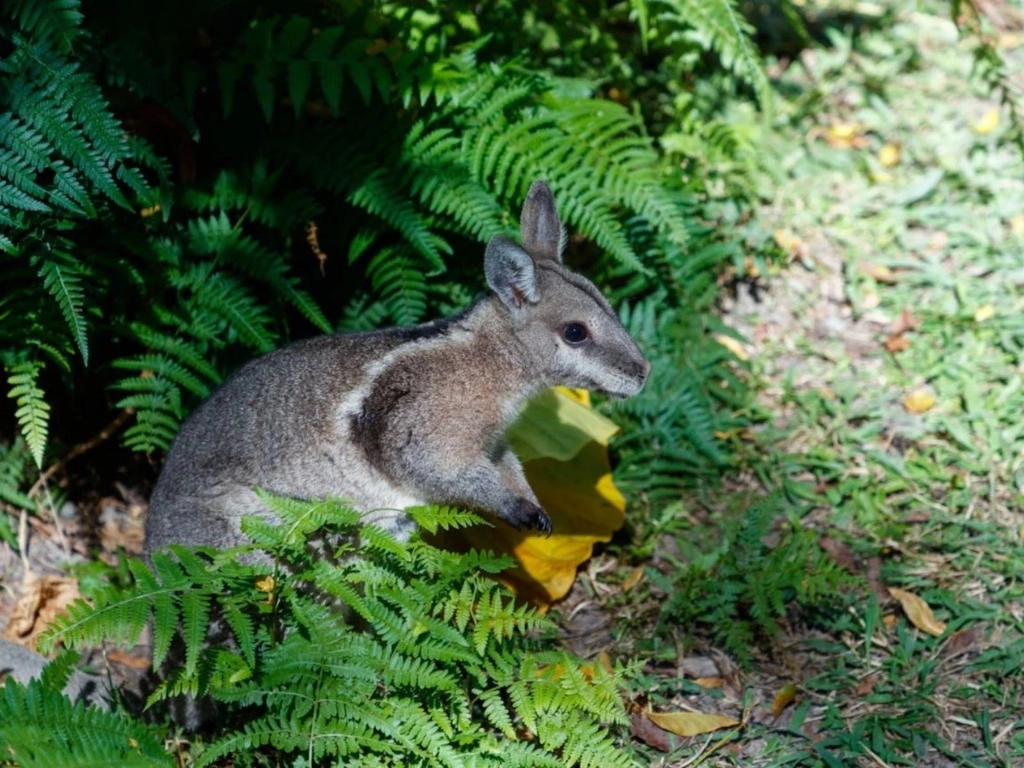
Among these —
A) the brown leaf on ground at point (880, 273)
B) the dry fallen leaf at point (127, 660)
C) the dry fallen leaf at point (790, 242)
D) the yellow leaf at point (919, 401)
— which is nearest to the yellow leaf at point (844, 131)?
the dry fallen leaf at point (790, 242)

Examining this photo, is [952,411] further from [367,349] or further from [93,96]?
[93,96]

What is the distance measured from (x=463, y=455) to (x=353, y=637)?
1.05m

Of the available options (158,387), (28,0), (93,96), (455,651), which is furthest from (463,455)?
(28,0)

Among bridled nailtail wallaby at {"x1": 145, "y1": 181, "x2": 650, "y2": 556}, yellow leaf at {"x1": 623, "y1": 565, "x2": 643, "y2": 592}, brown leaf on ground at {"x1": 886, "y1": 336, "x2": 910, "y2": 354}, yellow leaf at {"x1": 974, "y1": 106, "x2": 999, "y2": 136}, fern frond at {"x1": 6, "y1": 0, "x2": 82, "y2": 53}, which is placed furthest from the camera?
yellow leaf at {"x1": 974, "y1": 106, "x2": 999, "y2": 136}

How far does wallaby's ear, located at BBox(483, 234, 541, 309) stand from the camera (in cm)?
490

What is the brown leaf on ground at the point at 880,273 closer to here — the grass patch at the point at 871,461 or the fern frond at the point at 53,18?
the grass patch at the point at 871,461

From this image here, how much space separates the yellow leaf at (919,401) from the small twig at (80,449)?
4.17 meters

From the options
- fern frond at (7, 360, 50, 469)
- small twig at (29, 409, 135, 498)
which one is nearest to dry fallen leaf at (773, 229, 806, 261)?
small twig at (29, 409, 135, 498)

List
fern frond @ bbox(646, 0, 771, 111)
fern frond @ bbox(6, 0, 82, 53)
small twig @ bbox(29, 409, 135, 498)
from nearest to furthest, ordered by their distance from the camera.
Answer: fern frond @ bbox(6, 0, 82, 53) < small twig @ bbox(29, 409, 135, 498) < fern frond @ bbox(646, 0, 771, 111)

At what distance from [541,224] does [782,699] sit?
2.36 m

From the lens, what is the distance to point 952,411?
6.31m

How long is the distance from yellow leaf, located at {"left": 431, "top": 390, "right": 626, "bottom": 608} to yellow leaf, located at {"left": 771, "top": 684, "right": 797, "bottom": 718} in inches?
46.1

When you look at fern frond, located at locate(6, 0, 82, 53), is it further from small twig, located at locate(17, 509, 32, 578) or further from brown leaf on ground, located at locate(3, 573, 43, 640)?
brown leaf on ground, located at locate(3, 573, 43, 640)

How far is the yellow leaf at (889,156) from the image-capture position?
25.5 feet
